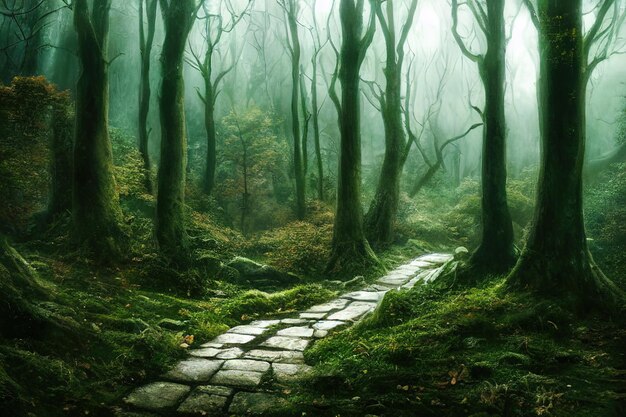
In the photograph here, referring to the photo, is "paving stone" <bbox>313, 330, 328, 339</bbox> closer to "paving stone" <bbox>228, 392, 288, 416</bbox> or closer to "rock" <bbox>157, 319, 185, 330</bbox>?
"rock" <bbox>157, 319, 185, 330</bbox>

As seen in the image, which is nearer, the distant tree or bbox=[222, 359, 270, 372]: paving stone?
bbox=[222, 359, 270, 372]: paving stone

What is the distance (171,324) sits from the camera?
22.0 ft

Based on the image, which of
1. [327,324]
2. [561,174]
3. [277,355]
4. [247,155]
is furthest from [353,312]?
[247,155]

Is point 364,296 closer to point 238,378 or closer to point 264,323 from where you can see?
point 264,323

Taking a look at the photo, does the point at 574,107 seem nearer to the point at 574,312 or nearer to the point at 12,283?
the point at 574,312

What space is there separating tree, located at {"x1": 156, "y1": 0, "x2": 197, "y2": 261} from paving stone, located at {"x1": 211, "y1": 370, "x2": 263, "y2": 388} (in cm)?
522

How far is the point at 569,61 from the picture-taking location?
6719mm

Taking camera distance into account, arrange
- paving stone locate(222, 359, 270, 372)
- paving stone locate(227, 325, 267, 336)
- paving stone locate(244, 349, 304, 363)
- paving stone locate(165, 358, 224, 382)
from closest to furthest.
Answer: paving stone locate(165, 358, 224, 382)
paving stone locate(222, 359, 270, 372)
paving stone locate(244, 349, 304, 363)
paving stone locate(227, 325, 267, 336)

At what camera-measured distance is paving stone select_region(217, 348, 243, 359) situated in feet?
18.6

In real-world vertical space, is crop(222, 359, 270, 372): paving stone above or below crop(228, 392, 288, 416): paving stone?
above

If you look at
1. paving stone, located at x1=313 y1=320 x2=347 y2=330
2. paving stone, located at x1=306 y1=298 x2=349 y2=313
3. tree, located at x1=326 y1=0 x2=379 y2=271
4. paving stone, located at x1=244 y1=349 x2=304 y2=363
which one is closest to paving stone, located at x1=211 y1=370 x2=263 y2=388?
paving stone, located at x1=244 y1=349 x2=304 y2=363

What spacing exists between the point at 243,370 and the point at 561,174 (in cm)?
510

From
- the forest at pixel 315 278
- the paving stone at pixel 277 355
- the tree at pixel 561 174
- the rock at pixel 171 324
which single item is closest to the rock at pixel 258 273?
the forest at pixel 315 278

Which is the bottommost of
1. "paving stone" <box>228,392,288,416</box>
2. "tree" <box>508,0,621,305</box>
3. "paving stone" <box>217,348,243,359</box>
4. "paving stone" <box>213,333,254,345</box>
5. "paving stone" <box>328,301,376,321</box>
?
"paving stone" <box>228,392,288,416</box>
